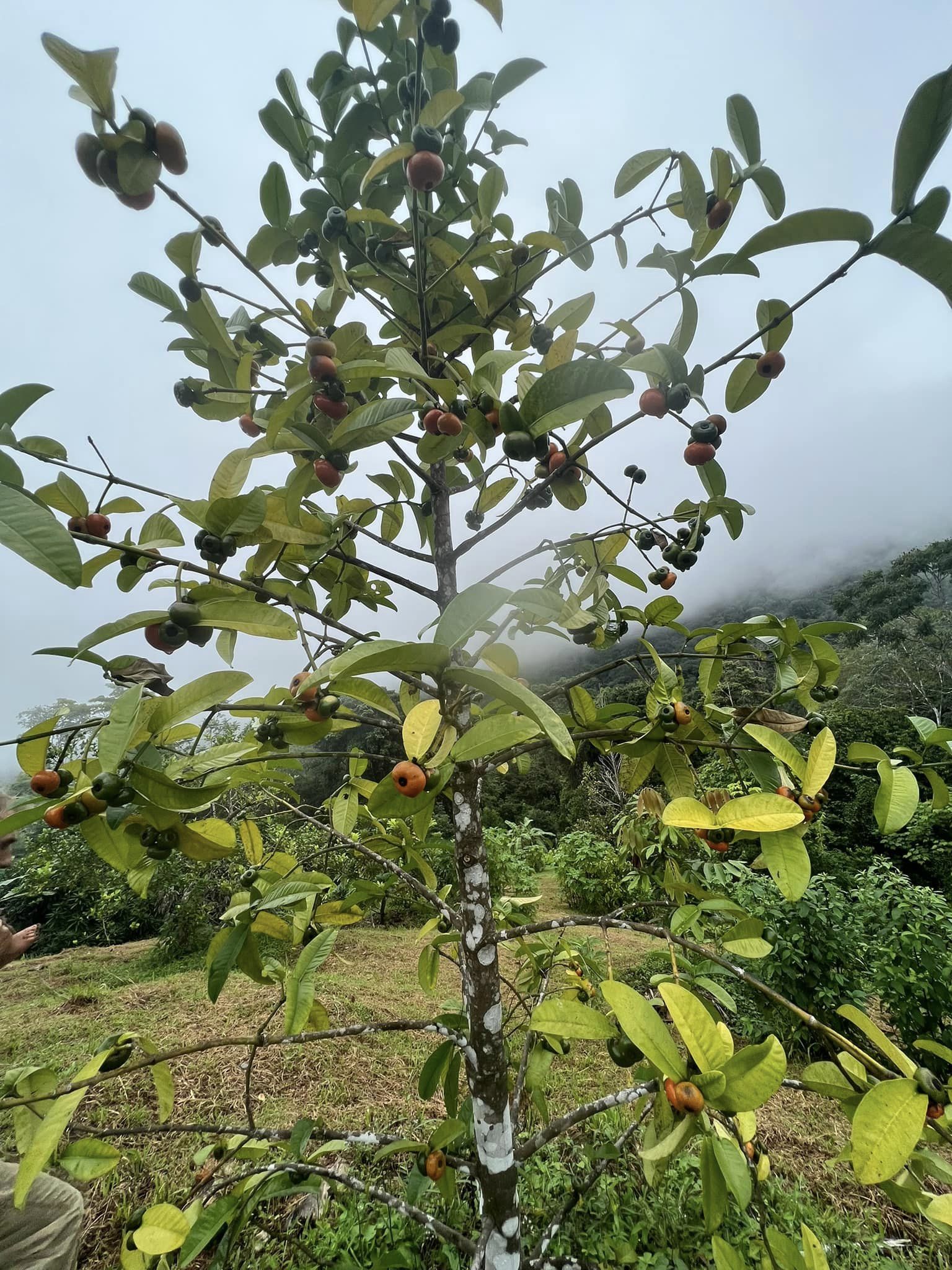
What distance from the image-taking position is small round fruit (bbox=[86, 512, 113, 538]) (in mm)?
869

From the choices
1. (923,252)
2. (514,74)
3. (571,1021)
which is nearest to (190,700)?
(571,1021)

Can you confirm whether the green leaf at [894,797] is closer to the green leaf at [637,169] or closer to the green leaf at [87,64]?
the green leaf at [637,169]

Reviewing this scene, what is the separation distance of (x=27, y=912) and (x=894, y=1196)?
9176 millimetres

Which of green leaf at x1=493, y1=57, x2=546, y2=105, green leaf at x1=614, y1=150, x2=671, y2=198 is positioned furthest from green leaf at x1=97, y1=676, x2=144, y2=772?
green leaf at x1=493, y1=57, x2=546, y2=105

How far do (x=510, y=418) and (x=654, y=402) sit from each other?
0.74 ft

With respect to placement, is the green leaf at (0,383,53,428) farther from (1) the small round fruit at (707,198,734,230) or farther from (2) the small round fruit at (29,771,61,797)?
(1) the small round fruit at (707,198,734,230)

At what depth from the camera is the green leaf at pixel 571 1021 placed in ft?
2.06

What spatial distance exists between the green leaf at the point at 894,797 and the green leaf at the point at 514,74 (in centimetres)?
123

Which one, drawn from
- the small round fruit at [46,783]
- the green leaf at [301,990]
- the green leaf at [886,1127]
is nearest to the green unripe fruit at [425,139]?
the small round fruit at [46,783]

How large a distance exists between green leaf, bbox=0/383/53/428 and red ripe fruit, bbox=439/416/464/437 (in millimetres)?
482

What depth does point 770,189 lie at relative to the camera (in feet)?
2.37

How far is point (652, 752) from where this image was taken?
0.91m

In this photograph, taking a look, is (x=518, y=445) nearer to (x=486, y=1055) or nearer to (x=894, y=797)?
(x=894, y=797)

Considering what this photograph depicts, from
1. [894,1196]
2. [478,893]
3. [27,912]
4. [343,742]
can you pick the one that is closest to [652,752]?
[478,893]
